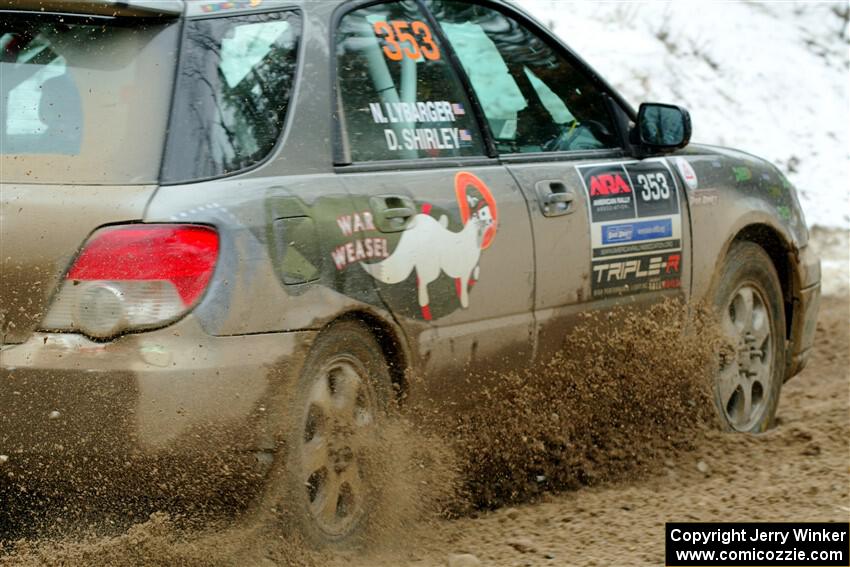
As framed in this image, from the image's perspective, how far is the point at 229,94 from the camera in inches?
160

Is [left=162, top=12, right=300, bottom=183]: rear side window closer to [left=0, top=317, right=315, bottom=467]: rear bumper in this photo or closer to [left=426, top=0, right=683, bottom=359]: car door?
[left=0, top=317, right=315, bottom=467]: rear bumper

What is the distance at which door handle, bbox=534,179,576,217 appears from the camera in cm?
511

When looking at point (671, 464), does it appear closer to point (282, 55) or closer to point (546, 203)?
point (546, 203)

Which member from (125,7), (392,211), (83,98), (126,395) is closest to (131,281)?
(126,395)

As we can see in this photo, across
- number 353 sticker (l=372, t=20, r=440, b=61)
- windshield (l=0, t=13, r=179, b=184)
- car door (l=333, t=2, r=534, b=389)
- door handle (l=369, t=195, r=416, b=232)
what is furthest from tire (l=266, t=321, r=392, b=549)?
number 353 sticker (l=372, t=20, r=440, b=61)

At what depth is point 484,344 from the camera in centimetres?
483

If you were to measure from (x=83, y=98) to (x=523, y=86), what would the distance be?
205cm

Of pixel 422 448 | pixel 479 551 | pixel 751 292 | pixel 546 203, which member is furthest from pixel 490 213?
pixel 751 292

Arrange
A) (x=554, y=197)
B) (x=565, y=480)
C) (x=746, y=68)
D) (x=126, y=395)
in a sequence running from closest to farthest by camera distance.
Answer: (x=126, y=395) → (x=554, y=197) → (x=565, y=480) → (x=746, y=68)

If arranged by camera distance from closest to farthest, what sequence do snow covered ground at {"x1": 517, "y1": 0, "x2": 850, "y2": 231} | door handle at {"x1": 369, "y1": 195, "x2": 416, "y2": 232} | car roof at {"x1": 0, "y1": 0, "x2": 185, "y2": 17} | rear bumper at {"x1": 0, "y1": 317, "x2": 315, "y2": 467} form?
rear bumper at {"x1": 0, "y1": 317, "x2": 315, "y2": 467} < car roof at {"x1": 0, "y1": 0, "x2": 185, "y2": 17} < door handle at {"x1": 369, "y1": 195, "x2": 416, "y2": 232} < snow covered ground at {"x1": 517, "y1": 0, "x2": 850, "y2": 231}

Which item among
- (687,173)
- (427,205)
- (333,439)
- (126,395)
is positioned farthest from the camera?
(687,173)

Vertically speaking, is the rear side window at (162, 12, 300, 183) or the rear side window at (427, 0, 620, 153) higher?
the rear side window at (162, 12, 300, 183)

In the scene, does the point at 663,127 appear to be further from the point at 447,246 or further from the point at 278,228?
the point at 278,228

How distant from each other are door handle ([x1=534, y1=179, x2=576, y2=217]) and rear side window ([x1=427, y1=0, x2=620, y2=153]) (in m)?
0.20
